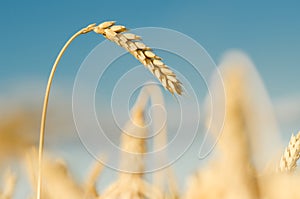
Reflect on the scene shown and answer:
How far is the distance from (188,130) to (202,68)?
0.17m

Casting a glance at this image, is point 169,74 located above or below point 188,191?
above

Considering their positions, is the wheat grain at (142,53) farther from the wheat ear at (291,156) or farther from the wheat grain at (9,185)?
the wheat grain at (9,185)

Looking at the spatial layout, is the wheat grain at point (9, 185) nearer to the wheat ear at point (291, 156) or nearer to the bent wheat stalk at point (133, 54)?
the bent wheat stalk at point (133, 54)

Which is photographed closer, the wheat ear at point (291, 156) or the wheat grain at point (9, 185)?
the wheat ear at point (291, 156)

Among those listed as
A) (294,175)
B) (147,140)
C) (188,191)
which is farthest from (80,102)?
(294,175)

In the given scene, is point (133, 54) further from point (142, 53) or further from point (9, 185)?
point (9, 185)

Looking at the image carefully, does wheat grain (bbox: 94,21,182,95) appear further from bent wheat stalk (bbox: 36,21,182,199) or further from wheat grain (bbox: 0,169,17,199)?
wheat grain (bbox: 0,169,17,199)

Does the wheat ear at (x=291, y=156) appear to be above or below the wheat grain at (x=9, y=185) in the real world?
below

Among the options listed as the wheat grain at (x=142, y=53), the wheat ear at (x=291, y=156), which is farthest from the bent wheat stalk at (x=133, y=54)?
the wheat ear at (x=291, y=156)

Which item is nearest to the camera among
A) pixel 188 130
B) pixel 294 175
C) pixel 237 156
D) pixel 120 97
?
pixel 237 156

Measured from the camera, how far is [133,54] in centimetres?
83

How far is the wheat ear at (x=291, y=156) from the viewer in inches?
31.6

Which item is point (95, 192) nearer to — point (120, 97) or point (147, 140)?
point (147, 140)

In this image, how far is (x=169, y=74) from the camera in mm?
762
